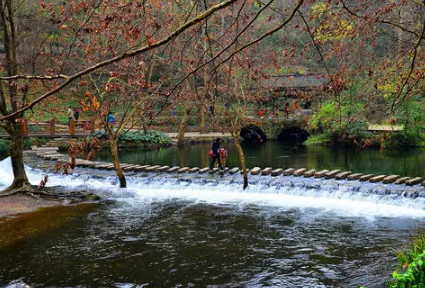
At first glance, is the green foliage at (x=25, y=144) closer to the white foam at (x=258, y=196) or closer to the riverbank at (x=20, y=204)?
the white foam at (x=258, y=196)

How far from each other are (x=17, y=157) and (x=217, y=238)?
304 inches

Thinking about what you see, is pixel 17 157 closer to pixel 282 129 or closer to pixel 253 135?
pixel 253 135

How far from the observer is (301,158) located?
26422 millimetres

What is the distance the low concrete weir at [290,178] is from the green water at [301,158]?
502 cm

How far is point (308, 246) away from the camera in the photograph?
10.2 m

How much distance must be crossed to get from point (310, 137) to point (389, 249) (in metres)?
26.2

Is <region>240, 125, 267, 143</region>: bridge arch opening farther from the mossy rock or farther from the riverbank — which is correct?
the riverbank

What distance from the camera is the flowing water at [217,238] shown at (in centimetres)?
861

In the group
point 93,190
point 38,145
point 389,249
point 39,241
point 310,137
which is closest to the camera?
point 389,249

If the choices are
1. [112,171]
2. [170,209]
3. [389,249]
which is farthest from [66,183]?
[389,249]

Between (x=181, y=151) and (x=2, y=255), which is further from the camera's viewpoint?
(x=181, y=151)

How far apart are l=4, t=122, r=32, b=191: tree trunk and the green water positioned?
10199mm

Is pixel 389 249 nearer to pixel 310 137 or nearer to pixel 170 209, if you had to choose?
pixel 170 209

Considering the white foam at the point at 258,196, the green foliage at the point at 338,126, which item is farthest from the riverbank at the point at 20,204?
the green foliage at the point at 338,126
